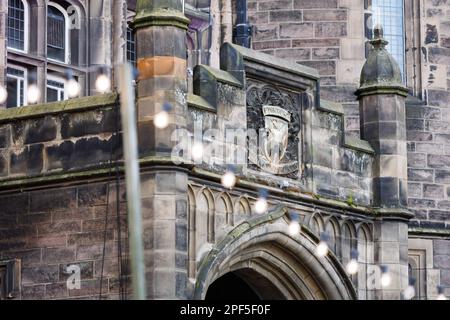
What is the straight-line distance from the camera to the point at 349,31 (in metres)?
44.8

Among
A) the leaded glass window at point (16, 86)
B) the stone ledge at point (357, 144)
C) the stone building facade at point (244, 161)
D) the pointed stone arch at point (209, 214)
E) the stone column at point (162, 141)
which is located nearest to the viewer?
the stone column at point (162, 141)

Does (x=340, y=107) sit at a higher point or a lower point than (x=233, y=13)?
lower

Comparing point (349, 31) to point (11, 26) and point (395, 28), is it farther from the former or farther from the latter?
point (11, 26)

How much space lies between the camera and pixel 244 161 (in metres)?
38.7

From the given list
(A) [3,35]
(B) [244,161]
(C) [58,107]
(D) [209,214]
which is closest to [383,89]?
(B) [244,161]

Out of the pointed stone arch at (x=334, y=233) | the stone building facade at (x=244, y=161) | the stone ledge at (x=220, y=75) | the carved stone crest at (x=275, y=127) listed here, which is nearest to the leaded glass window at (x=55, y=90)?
the stone building facade at (x=244, y=161)

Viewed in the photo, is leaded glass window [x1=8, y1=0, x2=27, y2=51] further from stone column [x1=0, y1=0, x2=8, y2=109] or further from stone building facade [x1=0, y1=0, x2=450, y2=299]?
stone column [x1=0, y1=0, x2=8, y2=109]

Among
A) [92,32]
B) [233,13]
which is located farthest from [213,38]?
[92,32]

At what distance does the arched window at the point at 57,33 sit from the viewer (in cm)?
4238

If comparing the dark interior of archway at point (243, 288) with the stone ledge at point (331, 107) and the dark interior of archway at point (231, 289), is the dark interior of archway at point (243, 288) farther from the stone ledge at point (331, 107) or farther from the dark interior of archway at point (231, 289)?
the stone ledge at point (331, 107)

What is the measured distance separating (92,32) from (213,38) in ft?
11.0

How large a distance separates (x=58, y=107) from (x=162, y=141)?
2063 millimetres

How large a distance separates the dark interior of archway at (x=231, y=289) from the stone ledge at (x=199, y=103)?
11.8ft

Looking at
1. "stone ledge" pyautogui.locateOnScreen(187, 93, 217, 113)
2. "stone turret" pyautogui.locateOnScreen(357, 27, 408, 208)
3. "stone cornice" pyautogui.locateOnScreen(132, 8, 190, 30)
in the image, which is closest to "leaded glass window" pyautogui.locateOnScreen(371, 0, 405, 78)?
"stone turret" pyautogui.locateOnScreen(357, 27, 408, 208)
